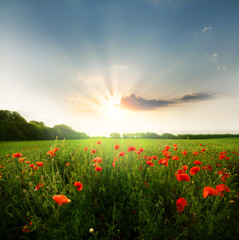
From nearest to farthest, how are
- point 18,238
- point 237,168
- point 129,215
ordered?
point 18,238, point 129,215, point 237,168

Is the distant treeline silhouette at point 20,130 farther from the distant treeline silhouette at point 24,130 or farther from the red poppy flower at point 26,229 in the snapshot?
the red poppy flower at point 26,229

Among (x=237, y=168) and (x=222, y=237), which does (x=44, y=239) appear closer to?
(x=222, y=237)

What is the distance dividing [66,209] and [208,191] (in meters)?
1.93

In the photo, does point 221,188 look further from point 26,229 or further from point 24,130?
point 24,130

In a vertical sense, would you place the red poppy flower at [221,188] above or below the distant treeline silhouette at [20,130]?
below

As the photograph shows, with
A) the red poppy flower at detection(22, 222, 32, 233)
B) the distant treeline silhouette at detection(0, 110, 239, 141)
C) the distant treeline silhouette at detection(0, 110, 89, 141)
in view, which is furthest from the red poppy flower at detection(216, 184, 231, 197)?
the distant treeline silhouette at detection(0, 110, 89, 141)

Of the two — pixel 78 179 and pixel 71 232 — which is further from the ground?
pixel 78 179

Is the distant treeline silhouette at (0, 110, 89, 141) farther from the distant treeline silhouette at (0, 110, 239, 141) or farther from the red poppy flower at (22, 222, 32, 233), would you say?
the red poppy flower at (22, 222, 32, 233)

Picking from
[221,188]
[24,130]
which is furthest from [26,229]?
[24,130]

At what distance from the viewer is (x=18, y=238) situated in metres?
1.93

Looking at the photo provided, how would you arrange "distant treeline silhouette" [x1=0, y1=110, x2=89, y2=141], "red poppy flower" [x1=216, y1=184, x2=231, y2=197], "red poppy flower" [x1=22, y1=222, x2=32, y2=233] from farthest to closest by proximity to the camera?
"distant treeline silhouette" [x1=0, y1=110, x2=89, y2=141] → "red poppy flower" [x1=216, y1=184, x2=231, y2=197] → "red poppy flower" [x1=22, y1=222, x2=32, y2=233]

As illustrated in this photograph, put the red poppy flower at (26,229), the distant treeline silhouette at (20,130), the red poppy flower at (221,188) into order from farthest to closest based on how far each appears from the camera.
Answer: the distant treeline silhouette at (20,130) < the red poppy flower at (221,188) < the red poppy flower at (26,229)

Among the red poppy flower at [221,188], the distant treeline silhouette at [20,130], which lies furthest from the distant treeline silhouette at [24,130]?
the red poppy flower at [221,188]

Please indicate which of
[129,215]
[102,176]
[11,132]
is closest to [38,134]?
[11,132]
